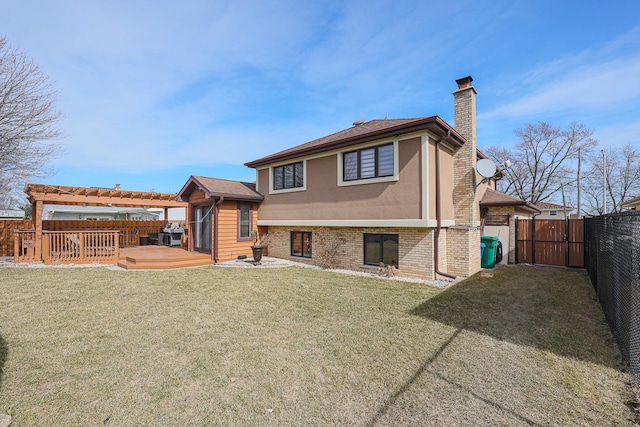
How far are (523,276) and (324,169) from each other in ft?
25.8

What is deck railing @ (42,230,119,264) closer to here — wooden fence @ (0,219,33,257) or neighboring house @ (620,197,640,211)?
wooden fence @ (0,219,33,257)

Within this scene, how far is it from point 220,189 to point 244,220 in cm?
181

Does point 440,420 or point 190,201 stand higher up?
point 190,201

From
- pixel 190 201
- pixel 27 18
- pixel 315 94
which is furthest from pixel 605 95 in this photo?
pixel 27 18

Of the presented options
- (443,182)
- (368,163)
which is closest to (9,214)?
(368,163)

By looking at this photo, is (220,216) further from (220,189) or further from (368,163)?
(368,163)

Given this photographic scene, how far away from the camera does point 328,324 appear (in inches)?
209

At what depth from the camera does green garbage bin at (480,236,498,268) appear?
11.1 m

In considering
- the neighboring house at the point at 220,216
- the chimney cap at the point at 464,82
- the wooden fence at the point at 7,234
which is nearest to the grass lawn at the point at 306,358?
the neighboring house at the point at 220,216

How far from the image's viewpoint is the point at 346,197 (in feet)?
34.1

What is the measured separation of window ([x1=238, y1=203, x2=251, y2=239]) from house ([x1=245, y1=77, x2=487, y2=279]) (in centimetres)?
230

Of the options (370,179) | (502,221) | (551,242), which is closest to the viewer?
(370,179)

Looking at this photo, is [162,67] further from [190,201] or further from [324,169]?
[324,169]

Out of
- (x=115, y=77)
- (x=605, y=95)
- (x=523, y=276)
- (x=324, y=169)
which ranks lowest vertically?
(x=523, y=276)
